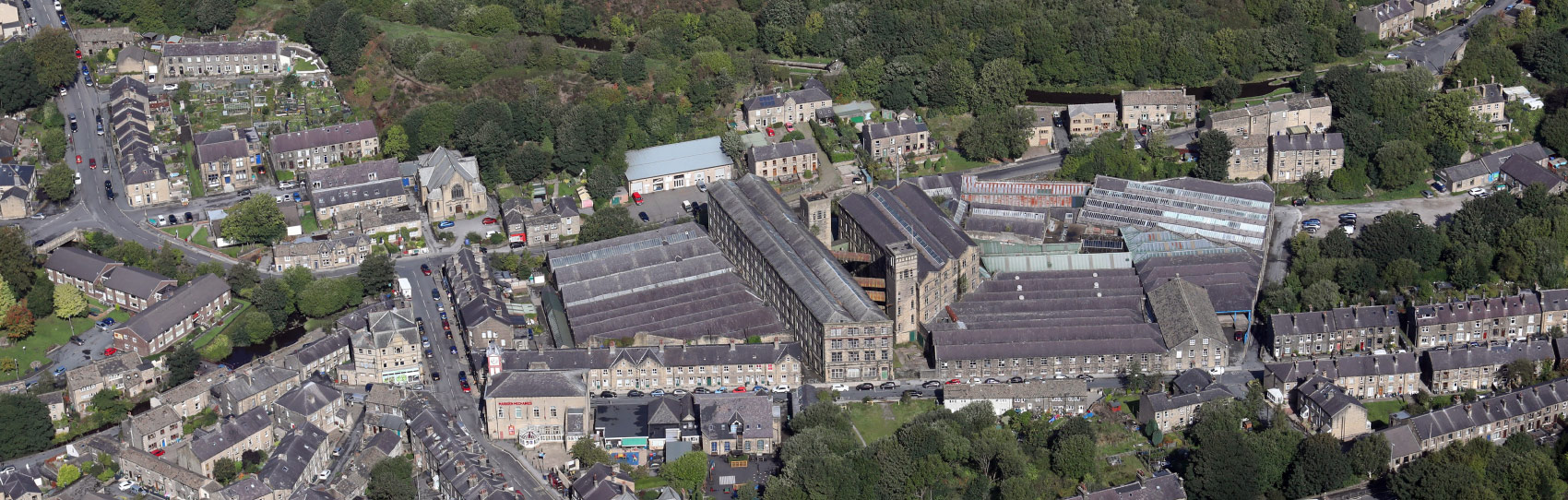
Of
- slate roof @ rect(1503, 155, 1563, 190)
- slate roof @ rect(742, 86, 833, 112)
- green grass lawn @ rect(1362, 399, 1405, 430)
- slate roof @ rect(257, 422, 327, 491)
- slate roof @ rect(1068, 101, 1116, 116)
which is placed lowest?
green grass lawn @ rect(1362, 399, 1405, 430)

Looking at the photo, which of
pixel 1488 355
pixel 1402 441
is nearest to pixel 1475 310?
pixel 1488 355

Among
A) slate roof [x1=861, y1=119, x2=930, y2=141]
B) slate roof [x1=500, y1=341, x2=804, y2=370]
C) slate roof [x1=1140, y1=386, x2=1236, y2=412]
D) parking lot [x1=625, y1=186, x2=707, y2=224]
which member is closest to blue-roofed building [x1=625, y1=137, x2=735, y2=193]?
parking lot [x1=625, y1=186, x2=707, y2=224]

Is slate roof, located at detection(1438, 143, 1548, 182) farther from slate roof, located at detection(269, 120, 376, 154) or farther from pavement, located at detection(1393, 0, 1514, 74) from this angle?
slate roof, located at detection(269, 120, 376, 154)

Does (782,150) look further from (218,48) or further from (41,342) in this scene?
(41,342)

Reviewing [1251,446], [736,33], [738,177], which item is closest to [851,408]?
[1251,446]

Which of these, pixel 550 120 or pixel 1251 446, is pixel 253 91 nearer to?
pixel 550 120

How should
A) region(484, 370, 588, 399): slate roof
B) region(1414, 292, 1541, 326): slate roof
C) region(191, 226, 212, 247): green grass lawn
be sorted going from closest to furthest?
region(484, 370, 588, 399): slate roof < region(1414, 292, 1541, 326): slate roof < region(191, 226, 212, 247): green grass lawn

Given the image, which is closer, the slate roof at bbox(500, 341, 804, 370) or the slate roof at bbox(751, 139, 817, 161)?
the slate roof at bbox(500, 341, 804, 370)
